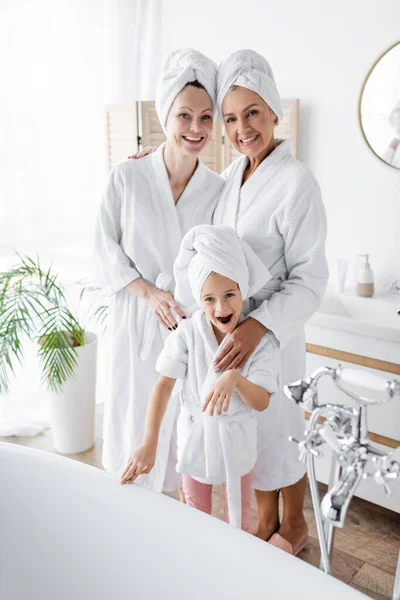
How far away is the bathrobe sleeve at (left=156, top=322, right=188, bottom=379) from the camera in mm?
1683

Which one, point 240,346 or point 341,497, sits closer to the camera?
point 341,497

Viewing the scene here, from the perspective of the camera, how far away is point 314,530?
7.49ft

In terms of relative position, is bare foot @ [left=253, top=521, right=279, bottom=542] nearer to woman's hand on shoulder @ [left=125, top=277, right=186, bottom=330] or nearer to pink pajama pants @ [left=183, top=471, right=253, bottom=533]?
pink pajama pants @ [left=183, top=471, right=253, bottom=533]

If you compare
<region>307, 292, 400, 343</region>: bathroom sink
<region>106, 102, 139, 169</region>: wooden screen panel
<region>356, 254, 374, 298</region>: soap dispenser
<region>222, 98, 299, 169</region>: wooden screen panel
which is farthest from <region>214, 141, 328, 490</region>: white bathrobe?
<region>106, 102, 139, 169</region>: wooden screen panel

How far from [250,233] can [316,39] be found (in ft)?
4.55

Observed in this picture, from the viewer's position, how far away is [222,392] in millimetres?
1540

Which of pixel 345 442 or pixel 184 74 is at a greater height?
pixel 184 74

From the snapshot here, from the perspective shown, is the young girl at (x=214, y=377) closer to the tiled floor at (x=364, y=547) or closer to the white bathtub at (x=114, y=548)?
the white bathtub at (x=114, y=548)

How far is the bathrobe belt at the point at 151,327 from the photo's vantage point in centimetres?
200

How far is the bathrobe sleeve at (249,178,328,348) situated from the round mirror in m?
1.00

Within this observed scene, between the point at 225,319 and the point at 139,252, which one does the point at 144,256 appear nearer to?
the point at 139,252

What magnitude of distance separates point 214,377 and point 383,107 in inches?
60.0

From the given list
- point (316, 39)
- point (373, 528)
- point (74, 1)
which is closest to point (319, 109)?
point (316, 39)

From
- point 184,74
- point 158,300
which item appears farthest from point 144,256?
point 184,74
